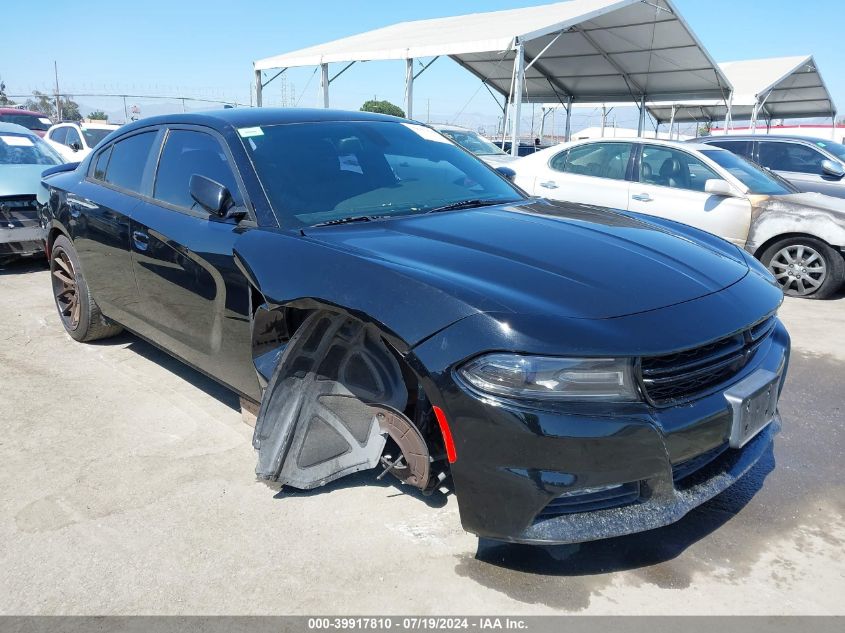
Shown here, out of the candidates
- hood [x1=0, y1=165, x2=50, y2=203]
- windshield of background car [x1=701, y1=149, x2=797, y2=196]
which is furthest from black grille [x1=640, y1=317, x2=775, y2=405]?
hood [x1=0, y1=165, x2=50, y2=203]

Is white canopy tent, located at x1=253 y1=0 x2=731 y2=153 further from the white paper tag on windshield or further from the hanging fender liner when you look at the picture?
the hanging fender liner

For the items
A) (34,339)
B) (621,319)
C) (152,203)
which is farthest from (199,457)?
(34,339)

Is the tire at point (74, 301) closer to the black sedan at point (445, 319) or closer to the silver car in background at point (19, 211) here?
the black sedan at point (445, 319)

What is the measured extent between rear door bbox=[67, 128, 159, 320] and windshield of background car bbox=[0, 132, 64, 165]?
13.2 ft

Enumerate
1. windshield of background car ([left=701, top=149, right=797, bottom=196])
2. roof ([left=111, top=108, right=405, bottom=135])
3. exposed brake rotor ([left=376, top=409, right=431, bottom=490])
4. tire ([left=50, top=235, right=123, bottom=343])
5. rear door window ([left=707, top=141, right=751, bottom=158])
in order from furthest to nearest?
rear door window ([left=707, top=141, right=751, bottom=158]) → windshield of background car ([left=701, top=149, right=797, bottom=196]) → tire ([left=50, top=235, right=123, bottom=343]) → roof ([left=111, top=108, right=405, bottom=135]) → exposed brake rotor ([left=376, top=409, right=431, bottom=490])

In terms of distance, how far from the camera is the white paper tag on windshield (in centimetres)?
775

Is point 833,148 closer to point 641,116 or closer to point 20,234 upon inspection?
point 20,234

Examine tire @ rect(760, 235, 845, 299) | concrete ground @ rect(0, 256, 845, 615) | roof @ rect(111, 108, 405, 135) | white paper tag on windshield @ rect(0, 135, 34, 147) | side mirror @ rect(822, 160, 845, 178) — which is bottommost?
concrete ground @ rect(0, 256, 845, 615)

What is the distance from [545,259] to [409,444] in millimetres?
815

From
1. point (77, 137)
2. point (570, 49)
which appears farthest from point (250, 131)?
point (570, 49)

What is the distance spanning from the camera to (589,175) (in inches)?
297

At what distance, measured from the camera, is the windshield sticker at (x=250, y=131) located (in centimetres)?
307

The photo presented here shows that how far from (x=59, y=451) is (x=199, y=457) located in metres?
0.69

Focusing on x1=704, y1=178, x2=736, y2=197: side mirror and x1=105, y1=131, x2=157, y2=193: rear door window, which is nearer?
x1=105, y1=131, x2=157, y2=193: rear door window
